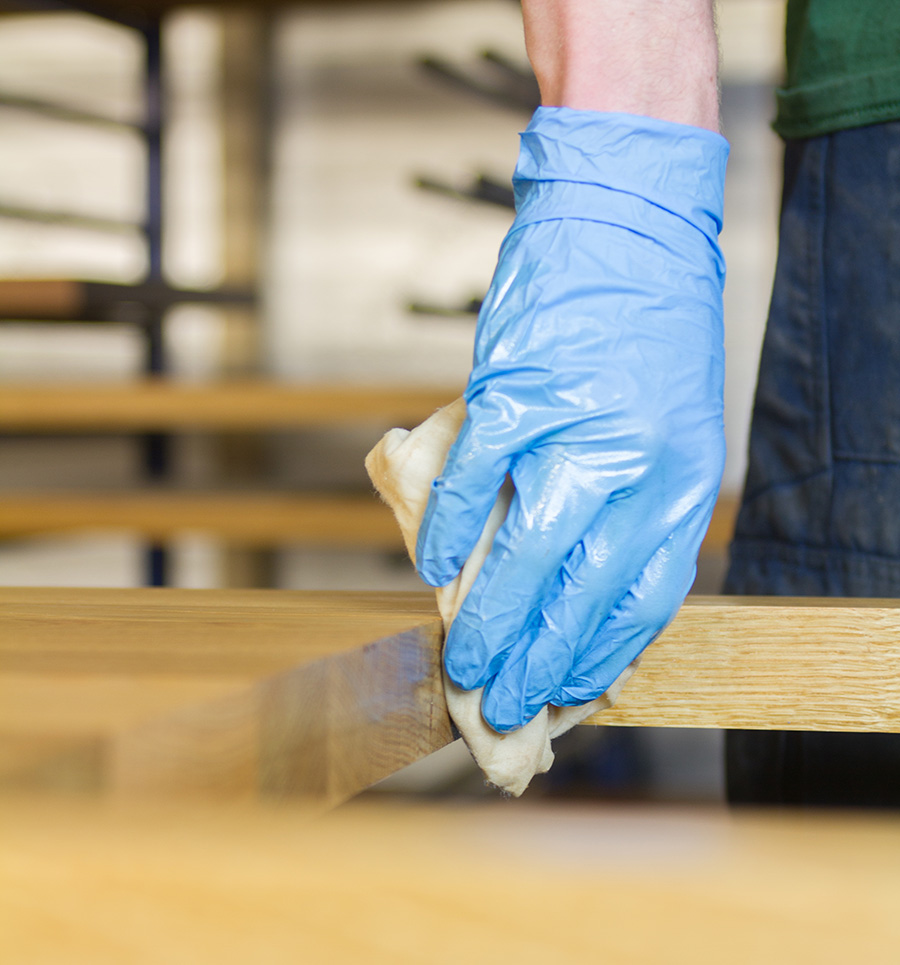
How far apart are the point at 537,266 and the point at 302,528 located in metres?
1.80

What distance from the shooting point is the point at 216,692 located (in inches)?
14.0

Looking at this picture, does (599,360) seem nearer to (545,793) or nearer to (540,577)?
(540,577)

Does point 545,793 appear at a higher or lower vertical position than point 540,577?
lower

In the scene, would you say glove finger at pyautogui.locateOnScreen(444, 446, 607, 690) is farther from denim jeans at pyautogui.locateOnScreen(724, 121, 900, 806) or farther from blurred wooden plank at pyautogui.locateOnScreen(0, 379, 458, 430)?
blurred wooden plank at pyautogui.locateOnScreen(0, 379, 458, 430)

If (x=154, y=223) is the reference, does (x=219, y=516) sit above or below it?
below

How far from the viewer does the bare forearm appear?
2.18 feet

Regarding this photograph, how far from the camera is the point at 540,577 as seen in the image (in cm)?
56

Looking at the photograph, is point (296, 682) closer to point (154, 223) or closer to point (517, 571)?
point (517, 571)

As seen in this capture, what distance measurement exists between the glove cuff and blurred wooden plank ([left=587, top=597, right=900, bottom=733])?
25 cm

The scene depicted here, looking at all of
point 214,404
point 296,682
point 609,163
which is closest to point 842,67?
point 609,163

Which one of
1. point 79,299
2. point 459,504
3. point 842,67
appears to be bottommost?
point 459,504

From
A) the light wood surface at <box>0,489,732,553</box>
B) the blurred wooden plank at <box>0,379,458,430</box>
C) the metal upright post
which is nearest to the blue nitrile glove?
the blurred wooden plank at <box>0,379,458,430</box>

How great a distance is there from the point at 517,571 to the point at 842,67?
2.11ft

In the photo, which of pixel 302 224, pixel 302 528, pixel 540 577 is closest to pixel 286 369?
pixel 302 224
